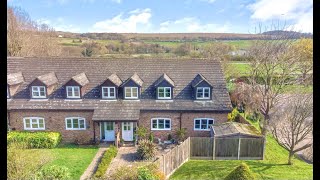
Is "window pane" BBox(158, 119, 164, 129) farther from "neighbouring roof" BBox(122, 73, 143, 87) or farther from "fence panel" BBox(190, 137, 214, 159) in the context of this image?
"fence panel" BBox(190, 137, 214, 159)

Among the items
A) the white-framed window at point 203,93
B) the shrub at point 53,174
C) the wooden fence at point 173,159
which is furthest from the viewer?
the white-framed window at point 203,93

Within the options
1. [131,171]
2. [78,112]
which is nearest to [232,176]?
[131,171]

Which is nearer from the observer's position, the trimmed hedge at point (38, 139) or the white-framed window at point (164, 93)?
the trimmed hedge at point (38, 139)

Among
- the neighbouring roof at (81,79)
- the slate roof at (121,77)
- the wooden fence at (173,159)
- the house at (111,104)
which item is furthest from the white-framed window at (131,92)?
the wooden fence at (173,159)

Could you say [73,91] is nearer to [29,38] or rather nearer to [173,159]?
[173,159]

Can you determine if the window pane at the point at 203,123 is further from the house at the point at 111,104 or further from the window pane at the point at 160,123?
the window pane at the point at 160,123

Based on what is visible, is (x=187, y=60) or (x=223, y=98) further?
(x=187, y=60)

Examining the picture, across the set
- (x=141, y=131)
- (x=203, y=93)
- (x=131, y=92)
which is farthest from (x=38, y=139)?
(x=203, y=93)
